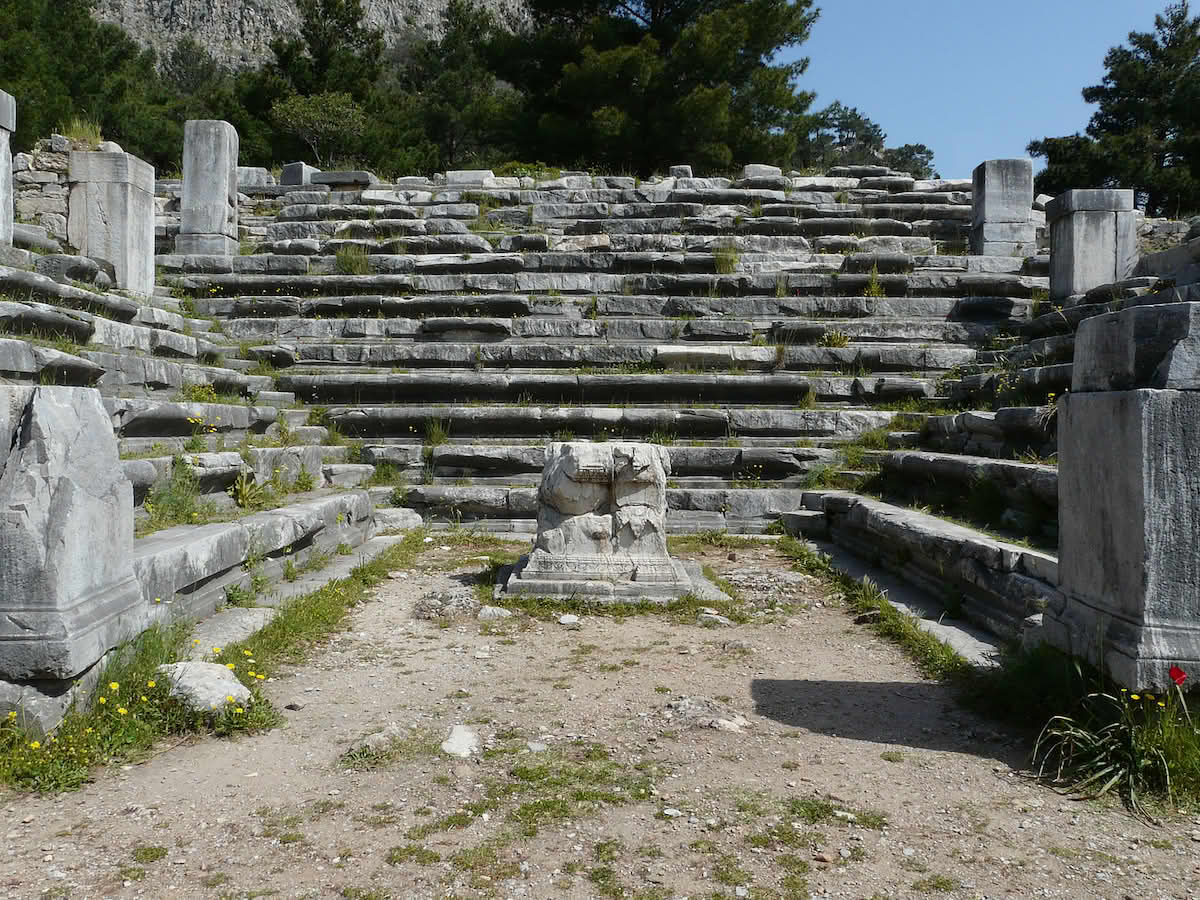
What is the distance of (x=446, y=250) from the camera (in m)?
10.6

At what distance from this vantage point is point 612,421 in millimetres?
8086

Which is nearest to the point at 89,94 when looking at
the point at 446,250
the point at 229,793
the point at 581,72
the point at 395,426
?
the point at 581,72

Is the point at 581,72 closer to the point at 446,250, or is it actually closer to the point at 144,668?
the point at 446,250

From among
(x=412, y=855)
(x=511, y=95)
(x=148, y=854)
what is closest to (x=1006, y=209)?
(x=412, y=855)

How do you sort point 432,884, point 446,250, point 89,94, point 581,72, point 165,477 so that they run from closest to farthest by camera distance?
1. point 432,884
2. point 165,477
3. point 446,250
4. point 581,72
5. point 89,94

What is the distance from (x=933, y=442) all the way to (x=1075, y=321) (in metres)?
1.76

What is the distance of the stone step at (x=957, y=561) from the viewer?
4.08 m

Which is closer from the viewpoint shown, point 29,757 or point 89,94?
point 29,757

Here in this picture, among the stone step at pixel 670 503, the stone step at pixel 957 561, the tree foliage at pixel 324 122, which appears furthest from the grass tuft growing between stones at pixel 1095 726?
the tree foliage at pixel 324 122

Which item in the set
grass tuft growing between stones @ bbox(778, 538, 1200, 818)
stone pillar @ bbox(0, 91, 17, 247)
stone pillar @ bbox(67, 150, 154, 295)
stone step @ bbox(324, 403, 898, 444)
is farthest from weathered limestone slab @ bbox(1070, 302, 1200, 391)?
→ stone pillar @ bbox(67, 150, 154, 295)

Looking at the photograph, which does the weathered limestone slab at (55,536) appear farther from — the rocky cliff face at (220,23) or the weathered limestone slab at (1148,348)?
the rocky cliff face at (220,23)

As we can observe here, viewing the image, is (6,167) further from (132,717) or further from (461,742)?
(461,742)

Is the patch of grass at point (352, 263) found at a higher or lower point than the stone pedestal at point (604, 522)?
higher

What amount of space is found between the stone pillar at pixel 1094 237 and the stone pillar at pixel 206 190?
9644 millimetres
